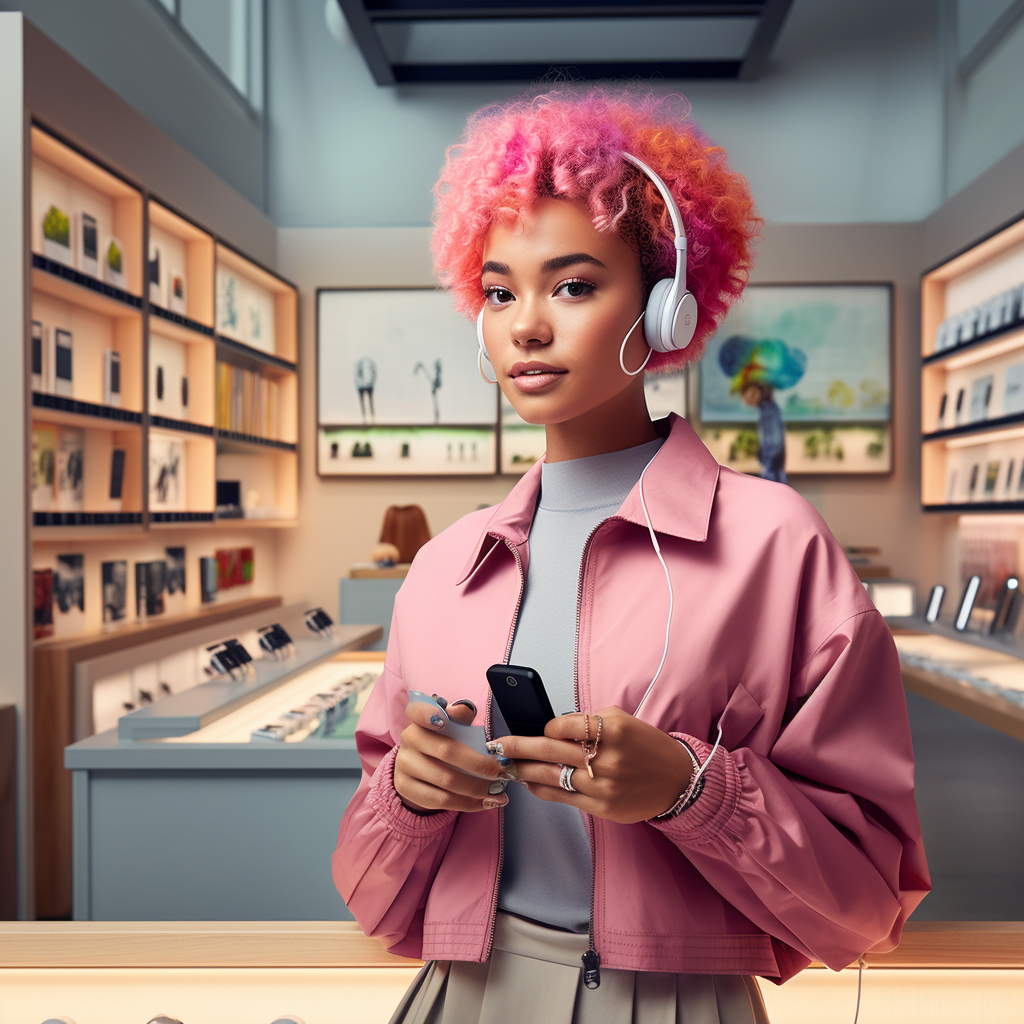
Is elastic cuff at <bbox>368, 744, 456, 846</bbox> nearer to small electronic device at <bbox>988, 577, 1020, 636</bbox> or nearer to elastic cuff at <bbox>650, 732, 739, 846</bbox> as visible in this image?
elastic cuff at <bbox>650, 732, 739, 846</bbox>

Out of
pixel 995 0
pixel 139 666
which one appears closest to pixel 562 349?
pixel 139 666

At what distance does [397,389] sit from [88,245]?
9.51 ft

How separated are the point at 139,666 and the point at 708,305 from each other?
3384mm

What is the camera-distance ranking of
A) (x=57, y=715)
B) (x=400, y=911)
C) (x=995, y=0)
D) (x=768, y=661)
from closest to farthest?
(x=768, y=661) < (x=400, y=911) < (x=57, y=715) < (x=995, y=0)

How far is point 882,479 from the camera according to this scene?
244 inches

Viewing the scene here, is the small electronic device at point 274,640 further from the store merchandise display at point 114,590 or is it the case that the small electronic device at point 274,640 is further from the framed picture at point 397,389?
the framed picture at point 397,389

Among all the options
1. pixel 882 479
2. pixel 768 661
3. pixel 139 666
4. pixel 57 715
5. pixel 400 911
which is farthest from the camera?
pixel 882 479

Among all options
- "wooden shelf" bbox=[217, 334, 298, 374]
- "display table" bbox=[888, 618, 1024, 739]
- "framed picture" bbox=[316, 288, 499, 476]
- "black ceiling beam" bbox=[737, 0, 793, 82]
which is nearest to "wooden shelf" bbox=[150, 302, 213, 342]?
"wooden shelf" bbox=[217, 334, 298, 374]

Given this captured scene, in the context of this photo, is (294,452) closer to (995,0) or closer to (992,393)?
(992,393)

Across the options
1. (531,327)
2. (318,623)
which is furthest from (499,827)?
(318,623)

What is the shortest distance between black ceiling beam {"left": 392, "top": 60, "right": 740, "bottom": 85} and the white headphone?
5552mm

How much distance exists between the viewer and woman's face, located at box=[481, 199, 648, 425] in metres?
0.88

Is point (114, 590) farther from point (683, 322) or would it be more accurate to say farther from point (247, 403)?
point (683, 322)

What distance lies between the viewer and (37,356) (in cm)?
323
